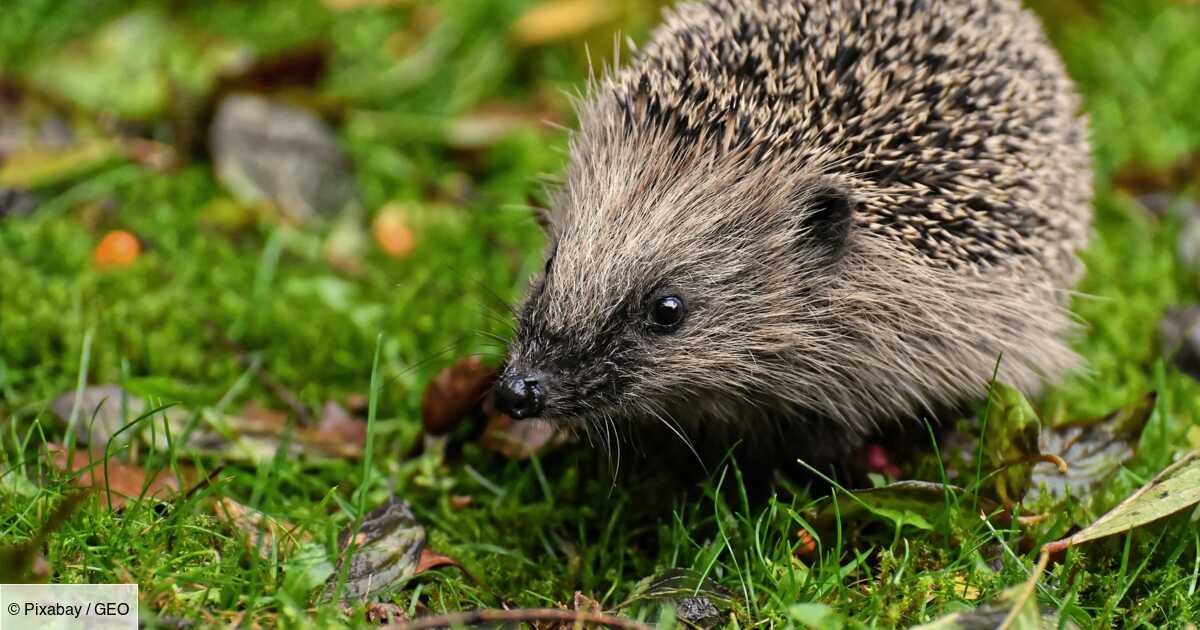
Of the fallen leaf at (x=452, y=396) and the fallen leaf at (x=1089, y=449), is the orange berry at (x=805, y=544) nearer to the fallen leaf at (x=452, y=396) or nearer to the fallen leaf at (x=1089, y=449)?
the fallen leaf at (x=1089, y=449)

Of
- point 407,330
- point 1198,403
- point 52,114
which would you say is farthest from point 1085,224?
point 52,114

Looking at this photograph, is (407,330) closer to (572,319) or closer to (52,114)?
(572,319)

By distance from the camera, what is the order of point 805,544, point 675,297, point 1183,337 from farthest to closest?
point 1183,337, point 675,297, point 805,544

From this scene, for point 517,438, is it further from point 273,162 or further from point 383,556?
point 273,162

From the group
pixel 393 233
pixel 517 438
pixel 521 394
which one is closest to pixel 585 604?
pixel 521 394

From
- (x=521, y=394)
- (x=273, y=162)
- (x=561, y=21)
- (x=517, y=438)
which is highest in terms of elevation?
(x=561, y=21)

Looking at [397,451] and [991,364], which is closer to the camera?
[991,364]

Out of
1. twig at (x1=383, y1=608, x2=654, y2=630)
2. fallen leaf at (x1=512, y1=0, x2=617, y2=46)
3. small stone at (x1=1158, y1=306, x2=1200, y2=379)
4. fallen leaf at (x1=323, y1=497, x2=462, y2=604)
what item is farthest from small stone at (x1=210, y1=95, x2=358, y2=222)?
small stone at (x1=1158, y1=306, x2=1200, y2=379)
